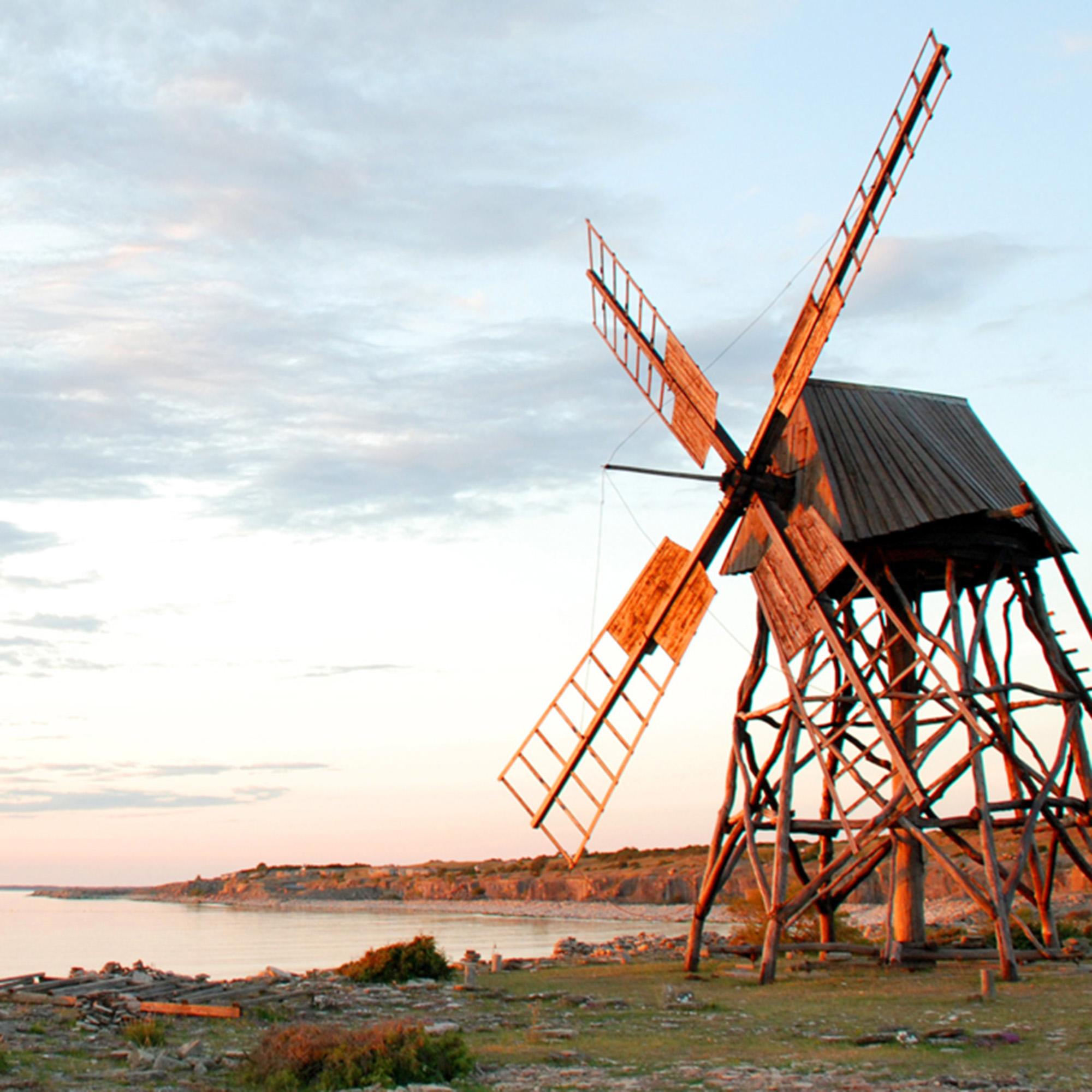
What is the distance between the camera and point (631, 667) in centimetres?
2019

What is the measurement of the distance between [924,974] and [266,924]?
142ft

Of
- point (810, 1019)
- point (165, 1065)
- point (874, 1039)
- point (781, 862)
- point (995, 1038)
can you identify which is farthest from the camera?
point (781, 862)

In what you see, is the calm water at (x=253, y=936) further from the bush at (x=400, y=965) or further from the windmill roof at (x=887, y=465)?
the windmill roof at (x=887, y=465)

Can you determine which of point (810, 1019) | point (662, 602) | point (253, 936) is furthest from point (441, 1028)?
point (253, 936)

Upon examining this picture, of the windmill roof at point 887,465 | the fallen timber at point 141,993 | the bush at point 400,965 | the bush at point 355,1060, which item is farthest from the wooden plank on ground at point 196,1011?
the windmill roof at point 887,465

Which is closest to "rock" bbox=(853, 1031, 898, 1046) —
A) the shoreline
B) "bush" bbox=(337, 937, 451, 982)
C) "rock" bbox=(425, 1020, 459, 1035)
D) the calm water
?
"rock" bbox=(425, 1020, 459, 1035)

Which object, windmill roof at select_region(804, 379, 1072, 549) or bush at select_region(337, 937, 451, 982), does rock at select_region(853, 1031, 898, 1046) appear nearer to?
windmill roof at select_region(804, 379, 1072, 549)

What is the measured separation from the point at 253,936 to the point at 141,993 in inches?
1211

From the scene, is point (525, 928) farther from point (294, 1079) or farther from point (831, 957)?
point (294, 1079)

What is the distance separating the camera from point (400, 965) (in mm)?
19141

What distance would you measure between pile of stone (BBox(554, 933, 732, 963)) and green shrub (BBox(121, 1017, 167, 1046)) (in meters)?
10.6

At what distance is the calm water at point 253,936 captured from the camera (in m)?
31.2

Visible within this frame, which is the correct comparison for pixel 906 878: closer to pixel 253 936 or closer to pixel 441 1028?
pixel 441 1028

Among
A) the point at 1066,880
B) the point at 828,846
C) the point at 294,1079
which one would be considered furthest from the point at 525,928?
the point at 294,1079
